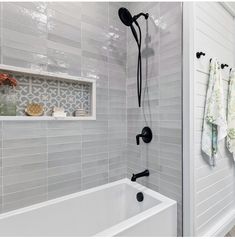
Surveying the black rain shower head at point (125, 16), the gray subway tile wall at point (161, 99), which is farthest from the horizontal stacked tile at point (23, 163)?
the black rain shower head at point (125, 16)

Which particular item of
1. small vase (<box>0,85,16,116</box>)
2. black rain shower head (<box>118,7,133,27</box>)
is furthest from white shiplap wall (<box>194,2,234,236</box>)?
small vase (<box>0,85,16,116</box>)

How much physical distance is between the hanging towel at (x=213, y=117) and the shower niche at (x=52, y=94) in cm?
102

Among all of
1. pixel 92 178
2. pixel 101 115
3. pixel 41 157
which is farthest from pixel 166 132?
pixel 41 157

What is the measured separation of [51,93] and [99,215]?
49.2 inches

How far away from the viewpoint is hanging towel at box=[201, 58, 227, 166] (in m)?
1.44

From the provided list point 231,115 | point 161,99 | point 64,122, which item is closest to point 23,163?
point 64,122

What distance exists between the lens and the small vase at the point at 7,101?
4.27 ft

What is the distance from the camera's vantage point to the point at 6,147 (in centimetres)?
130

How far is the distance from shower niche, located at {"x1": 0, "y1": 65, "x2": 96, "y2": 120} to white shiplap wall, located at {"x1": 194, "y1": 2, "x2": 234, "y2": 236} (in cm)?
97

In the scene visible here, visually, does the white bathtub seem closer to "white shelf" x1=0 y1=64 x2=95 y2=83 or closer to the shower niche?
the shower niche

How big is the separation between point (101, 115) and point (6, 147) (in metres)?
0.87

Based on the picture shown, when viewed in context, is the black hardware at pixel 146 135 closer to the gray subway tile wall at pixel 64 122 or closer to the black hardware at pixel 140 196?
the gray subway tile wall at pixel 64 122

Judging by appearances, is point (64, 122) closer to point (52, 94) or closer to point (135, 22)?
point (52, 94)

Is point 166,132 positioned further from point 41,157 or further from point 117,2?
point 117,2
